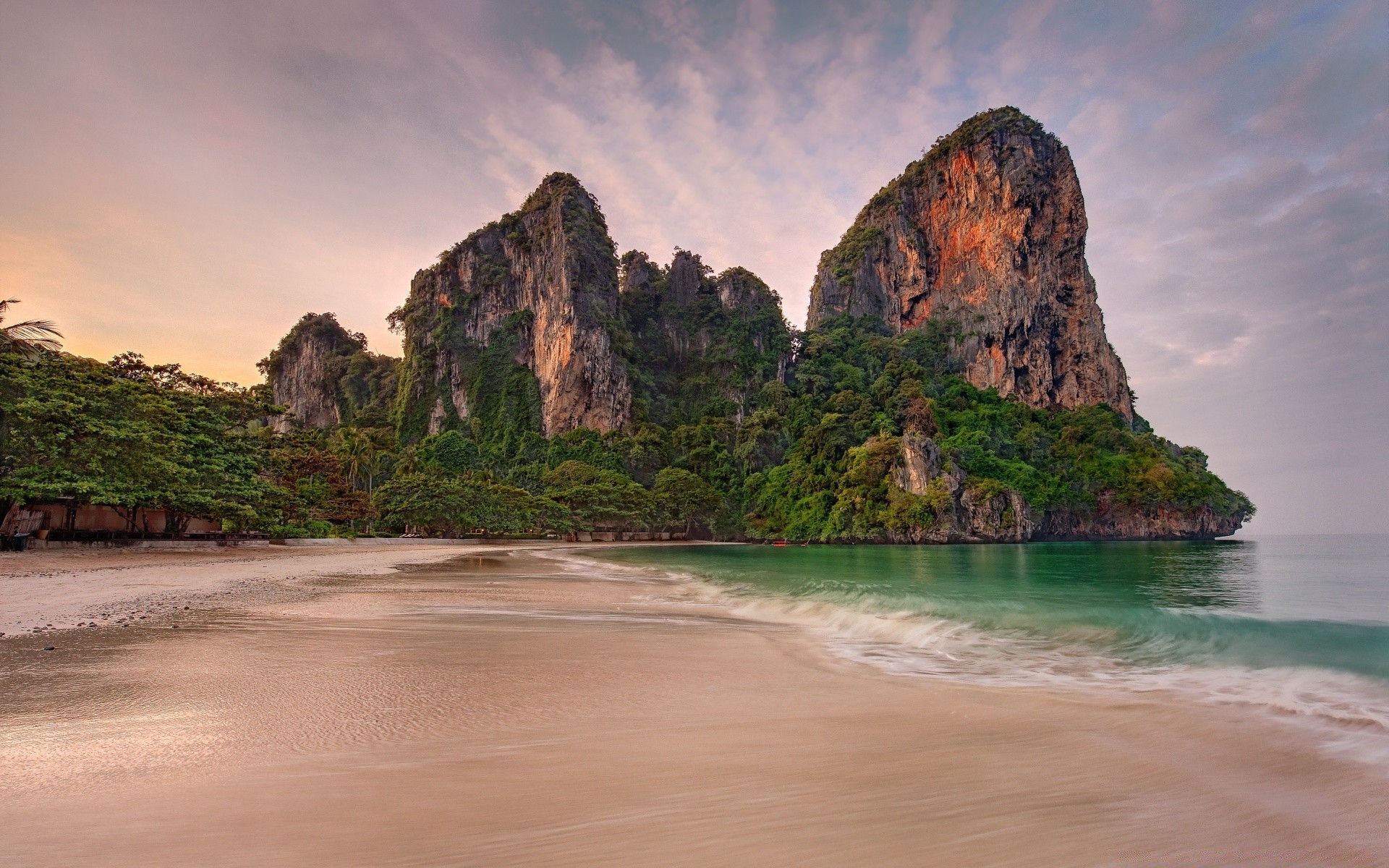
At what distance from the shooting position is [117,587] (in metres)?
12.2

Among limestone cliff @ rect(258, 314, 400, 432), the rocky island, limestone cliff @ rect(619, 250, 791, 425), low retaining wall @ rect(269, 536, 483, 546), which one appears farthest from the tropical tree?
limestone cliff @ rect(258, 314, 400, 432)

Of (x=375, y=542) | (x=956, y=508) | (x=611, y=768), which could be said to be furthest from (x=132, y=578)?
(x=956, y=508)

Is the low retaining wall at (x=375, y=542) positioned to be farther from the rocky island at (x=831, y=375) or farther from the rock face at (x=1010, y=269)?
the rock face at (x=1010, y=269)

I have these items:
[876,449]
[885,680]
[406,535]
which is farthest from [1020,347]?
[885,680]

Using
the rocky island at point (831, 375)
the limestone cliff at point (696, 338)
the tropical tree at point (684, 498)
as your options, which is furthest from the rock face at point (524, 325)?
the tropical tree at point (684, 498)

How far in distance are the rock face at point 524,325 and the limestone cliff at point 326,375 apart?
32.3ft

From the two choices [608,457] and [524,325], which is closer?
[608,457]

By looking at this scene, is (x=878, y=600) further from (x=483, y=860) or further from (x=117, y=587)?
(x=117, y=587)

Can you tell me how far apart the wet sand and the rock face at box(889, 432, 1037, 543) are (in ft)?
219

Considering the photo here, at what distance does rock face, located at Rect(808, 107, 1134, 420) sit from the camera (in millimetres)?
97688

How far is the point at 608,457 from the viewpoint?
3364 inches

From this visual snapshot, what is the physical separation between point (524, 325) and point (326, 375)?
3951cm

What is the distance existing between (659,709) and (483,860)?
8.16 feet

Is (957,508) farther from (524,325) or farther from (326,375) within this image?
(326,375)
